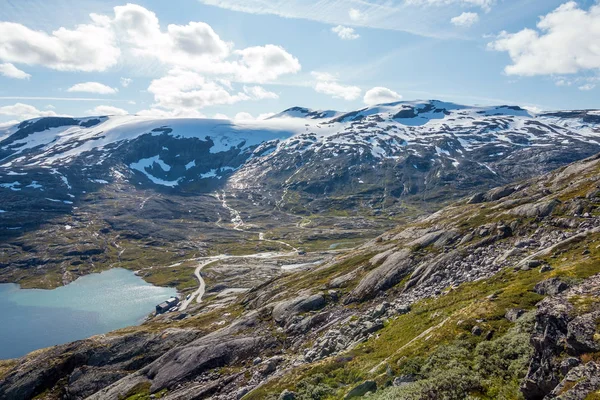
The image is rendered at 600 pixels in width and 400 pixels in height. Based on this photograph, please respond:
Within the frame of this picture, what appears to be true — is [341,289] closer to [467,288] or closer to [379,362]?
[467,288]

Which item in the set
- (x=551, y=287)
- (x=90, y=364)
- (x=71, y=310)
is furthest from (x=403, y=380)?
(x=71, y=310)

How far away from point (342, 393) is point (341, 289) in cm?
3358

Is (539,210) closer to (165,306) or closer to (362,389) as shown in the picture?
(362,389)

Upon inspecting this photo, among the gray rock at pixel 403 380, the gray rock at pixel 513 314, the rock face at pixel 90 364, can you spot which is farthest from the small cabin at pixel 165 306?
the gray rock at pixel 513 314

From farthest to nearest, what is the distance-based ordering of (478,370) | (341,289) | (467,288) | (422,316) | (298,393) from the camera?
1. (341,289)
2. (467,288)
3. (422,316)
4. (298,393)
5. (478,370)

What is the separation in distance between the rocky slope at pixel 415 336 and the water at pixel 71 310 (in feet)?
175

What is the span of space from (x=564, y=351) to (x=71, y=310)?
180694mm

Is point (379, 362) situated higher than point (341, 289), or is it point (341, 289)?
point (379, 362)

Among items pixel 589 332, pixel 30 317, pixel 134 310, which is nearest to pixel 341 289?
pixel 589 332

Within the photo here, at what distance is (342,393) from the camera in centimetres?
2531

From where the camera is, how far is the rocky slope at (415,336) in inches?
754

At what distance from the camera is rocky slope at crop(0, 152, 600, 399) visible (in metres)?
19.1

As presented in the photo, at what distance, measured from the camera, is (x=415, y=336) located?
29.0 meters

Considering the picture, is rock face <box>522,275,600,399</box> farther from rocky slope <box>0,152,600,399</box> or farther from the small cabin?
the small cabin
